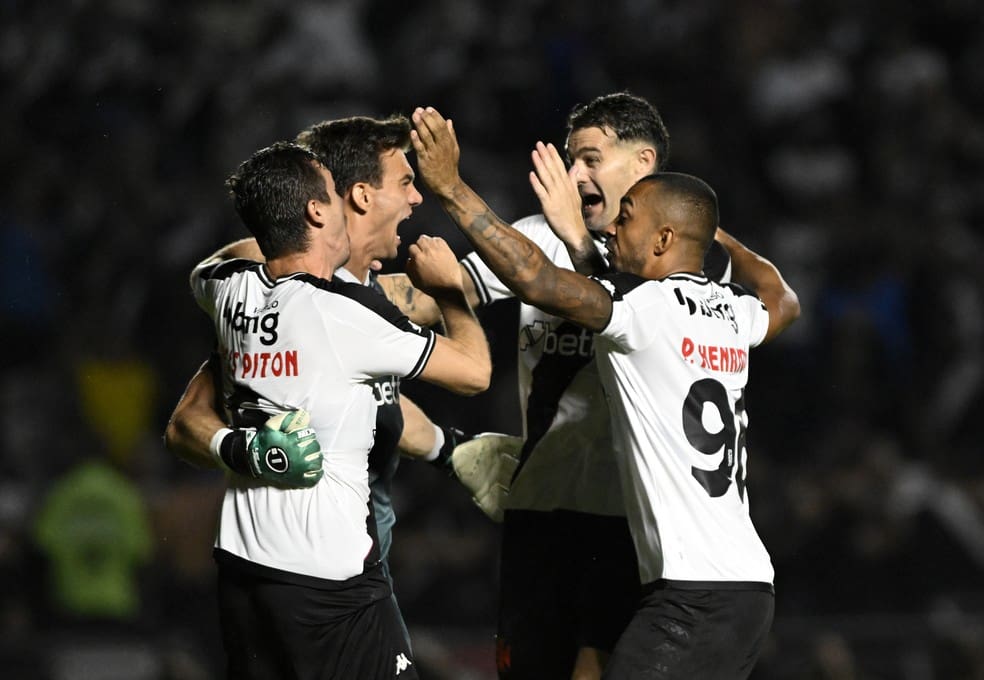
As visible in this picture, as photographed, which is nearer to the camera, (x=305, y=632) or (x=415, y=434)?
(x=305, y=632)

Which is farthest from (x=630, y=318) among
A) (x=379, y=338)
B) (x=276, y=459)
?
→ (x=276, y=459)

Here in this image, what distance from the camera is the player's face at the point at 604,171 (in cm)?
522

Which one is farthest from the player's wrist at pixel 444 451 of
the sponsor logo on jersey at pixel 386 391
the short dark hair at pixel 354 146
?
the short dark hair at pixel 354 146

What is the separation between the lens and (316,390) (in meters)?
4.24

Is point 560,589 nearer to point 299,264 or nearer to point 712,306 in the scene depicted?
point 712,306

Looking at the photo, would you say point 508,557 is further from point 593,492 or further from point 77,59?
point 77,59

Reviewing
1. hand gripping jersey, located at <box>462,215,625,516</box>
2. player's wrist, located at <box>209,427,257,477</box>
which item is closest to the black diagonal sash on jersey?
hand gripping jersey, located at <box>462,215,625,516</box>

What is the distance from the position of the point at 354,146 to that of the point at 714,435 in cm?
148

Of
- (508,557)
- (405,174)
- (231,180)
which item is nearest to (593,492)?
(508,557)

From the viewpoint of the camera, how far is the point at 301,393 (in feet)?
13.9

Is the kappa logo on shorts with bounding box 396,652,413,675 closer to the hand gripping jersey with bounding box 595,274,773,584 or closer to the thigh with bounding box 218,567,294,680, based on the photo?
the thigh with bounding box 218,567,294,680

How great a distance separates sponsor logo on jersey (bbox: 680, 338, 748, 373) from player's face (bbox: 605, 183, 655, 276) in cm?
31

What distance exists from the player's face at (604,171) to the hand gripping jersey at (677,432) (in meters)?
0.84

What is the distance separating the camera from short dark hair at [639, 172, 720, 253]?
4.45 metres
